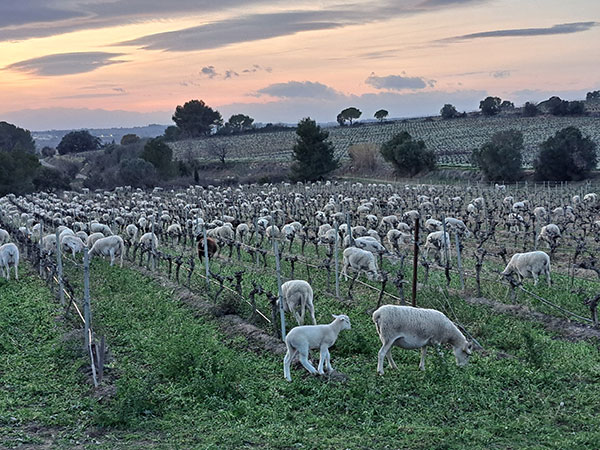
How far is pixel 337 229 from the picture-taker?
23922 mm

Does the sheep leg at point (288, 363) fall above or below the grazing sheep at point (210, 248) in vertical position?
above

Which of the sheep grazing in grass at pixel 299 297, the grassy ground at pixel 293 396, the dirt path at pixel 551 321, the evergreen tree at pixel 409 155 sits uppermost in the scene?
the evergreen tree at pixel 409 155

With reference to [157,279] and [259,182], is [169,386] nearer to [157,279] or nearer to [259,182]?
[157,279]

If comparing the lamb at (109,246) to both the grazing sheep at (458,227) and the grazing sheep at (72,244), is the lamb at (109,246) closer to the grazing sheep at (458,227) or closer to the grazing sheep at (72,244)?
the grazing sheep at (72,244)

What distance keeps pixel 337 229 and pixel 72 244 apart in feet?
32.4

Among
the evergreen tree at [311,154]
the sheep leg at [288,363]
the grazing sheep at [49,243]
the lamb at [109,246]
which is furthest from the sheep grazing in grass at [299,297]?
the evergreen tree at [311,154]

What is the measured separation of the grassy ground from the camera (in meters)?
9.37

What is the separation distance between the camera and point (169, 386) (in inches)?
451

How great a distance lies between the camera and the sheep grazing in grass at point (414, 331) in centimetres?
1217

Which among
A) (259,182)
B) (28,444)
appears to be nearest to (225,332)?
(28,444)

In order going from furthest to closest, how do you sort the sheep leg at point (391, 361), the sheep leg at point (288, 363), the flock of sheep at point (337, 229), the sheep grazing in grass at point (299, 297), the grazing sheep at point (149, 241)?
the grazing sheep at point (149, 241)
the sheep grazing in grass at point (299, 297)
the flock of sheep at point (337, 229)
the sheep leg at point (391, 361)
the sheep leg at point (288, 363)

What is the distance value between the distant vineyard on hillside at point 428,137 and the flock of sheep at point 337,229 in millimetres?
34076

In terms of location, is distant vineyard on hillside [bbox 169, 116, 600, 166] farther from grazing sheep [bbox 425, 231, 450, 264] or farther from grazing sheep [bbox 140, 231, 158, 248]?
grazing sheep [bbox 140, 231, 158, 248]

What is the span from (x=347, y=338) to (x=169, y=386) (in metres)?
3.70
